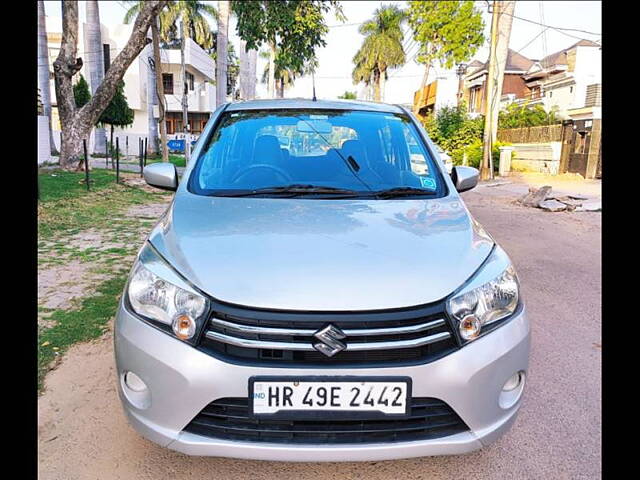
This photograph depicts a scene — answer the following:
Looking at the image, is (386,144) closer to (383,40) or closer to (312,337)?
(312,337)

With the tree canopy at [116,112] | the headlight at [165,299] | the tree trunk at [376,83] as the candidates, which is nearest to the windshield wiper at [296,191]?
the headlight at [165,299]

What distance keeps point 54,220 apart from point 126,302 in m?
6.72

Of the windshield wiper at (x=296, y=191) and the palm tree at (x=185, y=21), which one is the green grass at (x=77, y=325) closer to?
the windshield wiper at (x=296, y=191)

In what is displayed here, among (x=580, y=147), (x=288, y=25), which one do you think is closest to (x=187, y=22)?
(x=288, y=25)

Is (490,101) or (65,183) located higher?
(490,101)

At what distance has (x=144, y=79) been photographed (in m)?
35.8

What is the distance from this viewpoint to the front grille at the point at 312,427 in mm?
1781

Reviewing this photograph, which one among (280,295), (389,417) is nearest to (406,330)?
(389,417)

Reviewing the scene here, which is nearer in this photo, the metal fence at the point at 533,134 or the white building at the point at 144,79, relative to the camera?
the metal fence at the point at 533,134

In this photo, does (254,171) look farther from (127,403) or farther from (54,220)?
(54,220)

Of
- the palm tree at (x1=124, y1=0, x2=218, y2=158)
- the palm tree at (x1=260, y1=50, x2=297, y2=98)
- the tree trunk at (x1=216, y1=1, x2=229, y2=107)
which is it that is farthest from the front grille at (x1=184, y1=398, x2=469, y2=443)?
the palm tree at (x1=260, y1=50, x2=297, y2=98)

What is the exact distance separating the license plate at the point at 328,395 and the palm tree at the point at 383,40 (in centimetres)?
4329

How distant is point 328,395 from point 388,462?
735 mm
